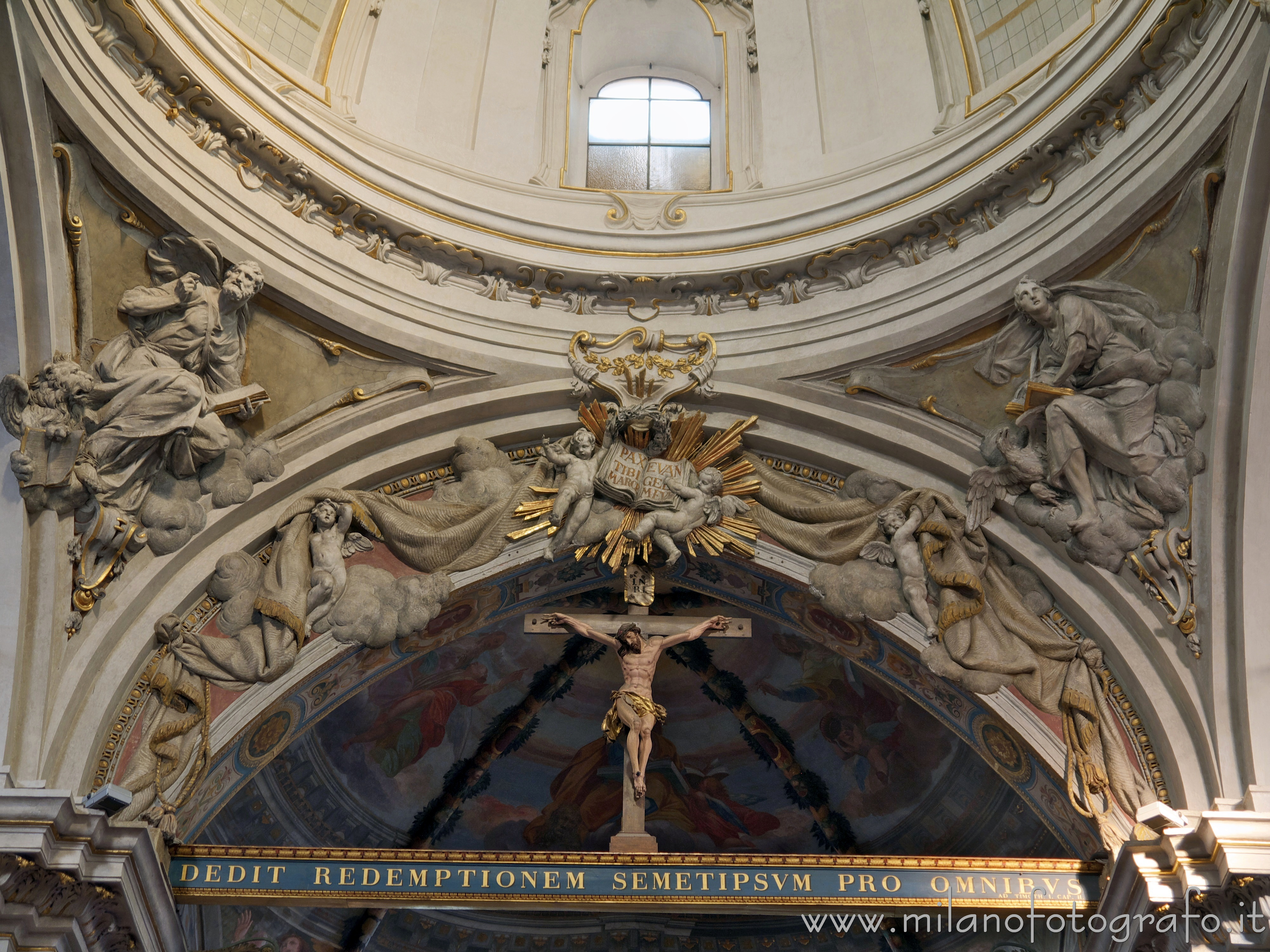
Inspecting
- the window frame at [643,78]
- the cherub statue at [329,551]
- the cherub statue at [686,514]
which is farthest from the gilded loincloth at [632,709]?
the window frame at [643,78]

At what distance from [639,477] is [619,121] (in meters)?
4.33

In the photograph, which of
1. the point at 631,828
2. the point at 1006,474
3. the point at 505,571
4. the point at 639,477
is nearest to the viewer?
the point at 631,828

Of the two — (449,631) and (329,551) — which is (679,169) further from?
(329,551)

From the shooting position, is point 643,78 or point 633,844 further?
point 643,78

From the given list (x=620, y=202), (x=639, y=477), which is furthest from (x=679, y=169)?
(x=639, y=477)

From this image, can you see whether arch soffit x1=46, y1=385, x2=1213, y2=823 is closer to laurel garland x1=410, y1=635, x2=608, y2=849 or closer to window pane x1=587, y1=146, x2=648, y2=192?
window pane x1=587, y1=146, x2=648, y2=192

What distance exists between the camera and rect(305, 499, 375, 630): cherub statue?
10.5 meters

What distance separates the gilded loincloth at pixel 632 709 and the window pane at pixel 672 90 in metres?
6.38

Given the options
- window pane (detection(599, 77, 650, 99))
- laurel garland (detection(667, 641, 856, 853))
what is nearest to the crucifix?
laurel garland (detection(667, 641, 856, 853))

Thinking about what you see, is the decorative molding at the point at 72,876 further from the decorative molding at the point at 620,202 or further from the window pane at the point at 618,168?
the window pane at the point at 618,168

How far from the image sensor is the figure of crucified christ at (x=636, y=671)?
34.4 ft

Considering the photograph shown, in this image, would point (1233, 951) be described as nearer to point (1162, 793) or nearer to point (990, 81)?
point (1162, 793)

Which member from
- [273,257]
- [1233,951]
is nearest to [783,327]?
[273,257]

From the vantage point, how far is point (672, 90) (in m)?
14.2
